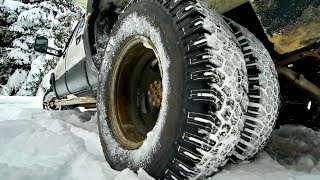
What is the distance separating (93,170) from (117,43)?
73cm

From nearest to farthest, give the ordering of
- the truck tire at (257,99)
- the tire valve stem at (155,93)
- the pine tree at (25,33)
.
Result: the truck tire at (257,99), the tire valve stem at (155,93), the pine tree at (25,33)

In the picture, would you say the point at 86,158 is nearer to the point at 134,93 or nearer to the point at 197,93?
the point at 134,93

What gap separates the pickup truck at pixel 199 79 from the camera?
4.86 feet

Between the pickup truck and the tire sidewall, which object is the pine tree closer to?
the pickup truck

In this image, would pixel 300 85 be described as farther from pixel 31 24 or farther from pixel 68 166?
pixel 31 24

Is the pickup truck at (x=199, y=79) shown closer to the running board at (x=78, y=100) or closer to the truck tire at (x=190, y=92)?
the truck tire at (x=190, y=92)

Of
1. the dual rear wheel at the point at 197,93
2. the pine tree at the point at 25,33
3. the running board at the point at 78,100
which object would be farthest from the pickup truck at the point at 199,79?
the pine tree at the point at 25,33

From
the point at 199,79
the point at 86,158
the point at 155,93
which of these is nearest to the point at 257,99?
the point at 199,79

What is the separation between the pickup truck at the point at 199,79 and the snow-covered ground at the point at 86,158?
0.31 ft

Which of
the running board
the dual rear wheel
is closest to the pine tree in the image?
the running board

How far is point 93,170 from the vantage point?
6.07 ft

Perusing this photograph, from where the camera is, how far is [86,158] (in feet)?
6.77

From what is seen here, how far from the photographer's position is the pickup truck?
4.86 feet

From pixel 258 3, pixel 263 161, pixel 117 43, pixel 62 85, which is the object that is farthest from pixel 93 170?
pixel 62 85
